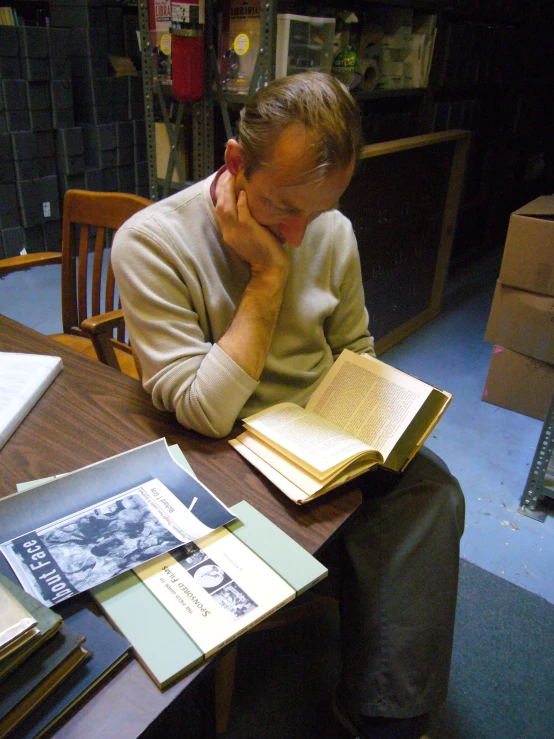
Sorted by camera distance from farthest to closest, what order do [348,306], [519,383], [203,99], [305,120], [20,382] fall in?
[519,383] < [203,99] < [348,306] < [20,382] < [305,120]

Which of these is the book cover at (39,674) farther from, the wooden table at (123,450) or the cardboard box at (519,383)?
the cardboard box at (519,383)

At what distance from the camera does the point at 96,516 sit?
0.66 metres

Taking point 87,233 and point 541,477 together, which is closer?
point 87,233

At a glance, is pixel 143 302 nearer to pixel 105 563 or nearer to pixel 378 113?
pixel 105 563

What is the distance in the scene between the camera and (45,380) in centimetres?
94

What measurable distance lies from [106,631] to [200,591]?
98mm

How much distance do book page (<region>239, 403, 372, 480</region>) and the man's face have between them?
304 millimetres

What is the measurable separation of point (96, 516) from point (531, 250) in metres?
1.89

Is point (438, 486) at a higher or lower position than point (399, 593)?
higher

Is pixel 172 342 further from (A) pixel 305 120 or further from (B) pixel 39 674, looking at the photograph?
(B) pixel 39 674

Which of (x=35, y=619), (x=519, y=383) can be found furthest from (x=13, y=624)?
(x=519, y=383)

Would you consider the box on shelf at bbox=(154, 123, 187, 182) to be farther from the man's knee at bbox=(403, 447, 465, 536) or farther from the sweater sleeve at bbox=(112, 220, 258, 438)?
the man's knee at bbox=(403, 447, 465, 536)

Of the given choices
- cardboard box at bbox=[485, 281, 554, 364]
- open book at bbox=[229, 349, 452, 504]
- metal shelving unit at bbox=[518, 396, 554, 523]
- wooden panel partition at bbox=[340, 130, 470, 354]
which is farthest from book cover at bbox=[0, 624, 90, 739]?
cardboard box at bbox=[485, 281, 554, 364]

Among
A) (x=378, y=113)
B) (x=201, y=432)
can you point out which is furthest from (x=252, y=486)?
(x=378, y=113)
